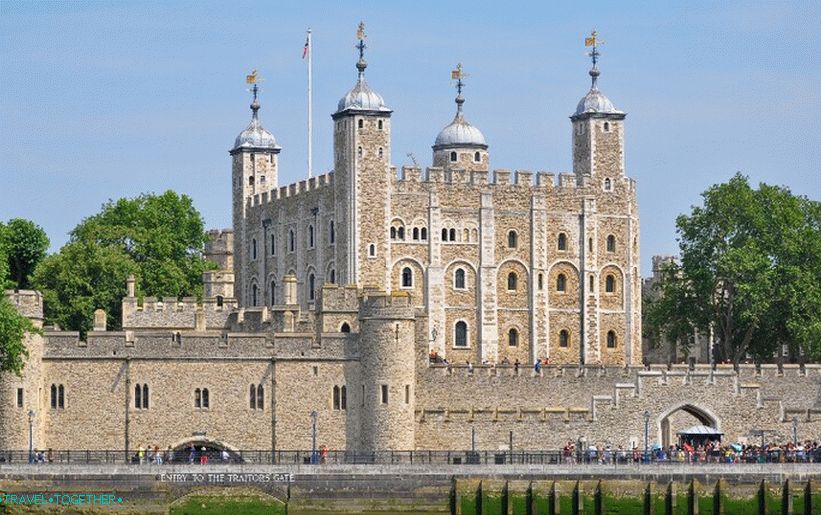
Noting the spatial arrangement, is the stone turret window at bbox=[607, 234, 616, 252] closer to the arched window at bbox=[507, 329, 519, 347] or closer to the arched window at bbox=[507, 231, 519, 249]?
the arched window at bbox=[507, 231, 519, 249]

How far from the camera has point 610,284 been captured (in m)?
122

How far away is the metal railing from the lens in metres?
84.4

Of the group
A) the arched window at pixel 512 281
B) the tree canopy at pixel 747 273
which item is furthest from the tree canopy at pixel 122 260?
the tree canopy at pixel 747 273

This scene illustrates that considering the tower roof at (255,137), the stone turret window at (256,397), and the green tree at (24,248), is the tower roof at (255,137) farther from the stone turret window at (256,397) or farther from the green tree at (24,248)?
the stone turret window at (256,397)

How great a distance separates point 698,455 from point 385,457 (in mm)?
10016

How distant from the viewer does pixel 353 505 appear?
8188 cm

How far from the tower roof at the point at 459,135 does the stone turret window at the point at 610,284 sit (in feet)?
32.9

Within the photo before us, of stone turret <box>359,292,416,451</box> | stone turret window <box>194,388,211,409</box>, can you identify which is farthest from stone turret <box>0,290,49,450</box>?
stone turret <box>359,292,416,451</box>

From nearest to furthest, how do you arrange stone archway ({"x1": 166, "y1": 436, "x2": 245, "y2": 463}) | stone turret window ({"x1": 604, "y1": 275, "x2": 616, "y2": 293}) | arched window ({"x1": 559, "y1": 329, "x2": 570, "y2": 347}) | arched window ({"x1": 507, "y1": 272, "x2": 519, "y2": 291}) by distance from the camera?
stone archway ({"x1": 166, "y1": 436, "x2": 245, "y2": 463}) → arched window ({"x1": 507, "y1": 272, "x2": 519, "y2": 291}) → arched window ({"x1": 559, "y1": 329, "x2": 570, "y2": 347}) → stone turret window ({"x1": 604, "y1": 275, "x2": 616, "y2": 293})

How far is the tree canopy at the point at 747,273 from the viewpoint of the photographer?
11175 centimetres

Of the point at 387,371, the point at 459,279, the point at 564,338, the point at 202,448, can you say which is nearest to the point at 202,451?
the point at 202,448

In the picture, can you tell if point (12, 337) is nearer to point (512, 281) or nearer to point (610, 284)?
point (512, 281)

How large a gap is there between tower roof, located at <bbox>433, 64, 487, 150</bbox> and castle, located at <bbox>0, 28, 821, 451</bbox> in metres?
4.55

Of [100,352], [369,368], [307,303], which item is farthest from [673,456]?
[307,303]
